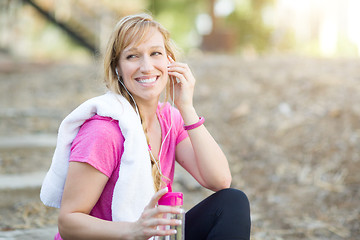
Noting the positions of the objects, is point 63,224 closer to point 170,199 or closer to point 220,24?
point 170,199

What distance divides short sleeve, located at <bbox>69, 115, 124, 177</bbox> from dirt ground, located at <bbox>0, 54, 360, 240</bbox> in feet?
4.18

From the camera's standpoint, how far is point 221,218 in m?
1.75

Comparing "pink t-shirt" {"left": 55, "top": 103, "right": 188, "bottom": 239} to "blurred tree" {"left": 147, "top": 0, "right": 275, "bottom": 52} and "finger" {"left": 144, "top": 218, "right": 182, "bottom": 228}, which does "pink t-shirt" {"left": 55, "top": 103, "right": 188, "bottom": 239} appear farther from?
"blurred tree" {"left": 147, "top": 0, "right": 275, "bottom": 52}

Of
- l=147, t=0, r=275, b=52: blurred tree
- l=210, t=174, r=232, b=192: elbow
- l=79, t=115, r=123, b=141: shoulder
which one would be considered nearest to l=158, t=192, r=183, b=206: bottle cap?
l=79, t=115, r=123, b=141: shoulder

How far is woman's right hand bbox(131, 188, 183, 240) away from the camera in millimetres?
1370

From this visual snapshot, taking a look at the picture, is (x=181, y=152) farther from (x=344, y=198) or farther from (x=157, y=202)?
(x=344, y=198)

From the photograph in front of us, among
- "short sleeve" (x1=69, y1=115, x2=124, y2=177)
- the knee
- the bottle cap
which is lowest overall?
the bottle cap

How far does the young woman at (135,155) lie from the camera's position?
147 centimetres

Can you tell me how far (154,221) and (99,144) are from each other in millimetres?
338

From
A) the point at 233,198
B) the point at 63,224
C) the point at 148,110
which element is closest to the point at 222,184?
the point at 233,198

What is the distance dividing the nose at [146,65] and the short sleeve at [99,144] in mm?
248

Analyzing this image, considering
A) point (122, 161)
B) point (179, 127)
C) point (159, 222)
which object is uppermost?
point (179, 127)

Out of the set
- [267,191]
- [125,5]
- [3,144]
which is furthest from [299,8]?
[3,144]

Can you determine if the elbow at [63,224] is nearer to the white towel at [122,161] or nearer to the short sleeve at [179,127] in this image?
the white towel at [122,161]
